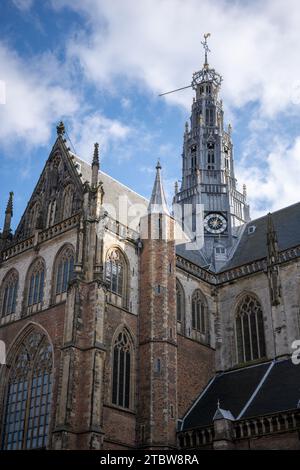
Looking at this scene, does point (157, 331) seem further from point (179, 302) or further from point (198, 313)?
point (198, 313)

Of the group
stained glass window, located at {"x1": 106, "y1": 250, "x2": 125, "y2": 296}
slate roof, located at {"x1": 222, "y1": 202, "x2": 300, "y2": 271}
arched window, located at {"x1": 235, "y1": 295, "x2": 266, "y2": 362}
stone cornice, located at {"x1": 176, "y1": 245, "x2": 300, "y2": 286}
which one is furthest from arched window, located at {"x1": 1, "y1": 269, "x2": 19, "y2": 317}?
slate roof, located at {"x1": 222, "y1": 202, "x2": 300, "y2": 271}

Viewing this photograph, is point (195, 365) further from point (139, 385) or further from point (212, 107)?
point (212, 107)

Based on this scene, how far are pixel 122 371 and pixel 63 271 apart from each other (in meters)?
6.19

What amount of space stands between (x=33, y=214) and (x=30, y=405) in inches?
478

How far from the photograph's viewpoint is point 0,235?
3788cm

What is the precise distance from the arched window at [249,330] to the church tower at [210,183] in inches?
218

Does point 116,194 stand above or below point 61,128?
below

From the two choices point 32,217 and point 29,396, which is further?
point 32,217

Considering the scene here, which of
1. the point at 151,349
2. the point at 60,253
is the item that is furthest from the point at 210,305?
the point at 60,253

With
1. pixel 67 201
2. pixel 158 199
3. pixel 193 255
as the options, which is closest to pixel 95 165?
pixel 67 201

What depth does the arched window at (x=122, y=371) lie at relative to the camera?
97.1 feet

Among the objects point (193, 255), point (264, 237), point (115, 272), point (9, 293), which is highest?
point (264, 237)

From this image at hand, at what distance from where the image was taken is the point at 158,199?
35719 mm

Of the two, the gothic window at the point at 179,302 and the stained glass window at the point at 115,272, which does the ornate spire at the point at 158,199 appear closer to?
the stained glass window at the point at 115,272
